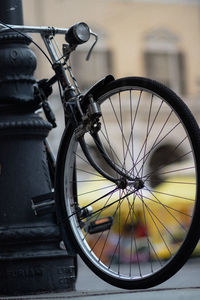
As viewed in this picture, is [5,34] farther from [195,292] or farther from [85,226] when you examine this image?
[195,292]

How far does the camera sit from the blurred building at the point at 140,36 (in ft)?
77.2

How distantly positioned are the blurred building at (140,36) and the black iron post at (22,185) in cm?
1887

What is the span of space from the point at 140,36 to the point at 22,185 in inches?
838

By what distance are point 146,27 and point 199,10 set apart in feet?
6.40

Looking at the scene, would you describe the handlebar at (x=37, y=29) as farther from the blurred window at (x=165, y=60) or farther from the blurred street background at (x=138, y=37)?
the blurred window at (x=165, y=60)

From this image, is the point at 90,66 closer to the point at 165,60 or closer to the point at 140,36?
the point at 140,36

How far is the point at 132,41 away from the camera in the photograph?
24938 millimetres

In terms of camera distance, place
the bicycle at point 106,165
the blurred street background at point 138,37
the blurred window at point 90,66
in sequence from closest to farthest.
Answer: the bicycle at point 106,165 < the blurred window at point 90,66 < the blurred street background at point 138,37

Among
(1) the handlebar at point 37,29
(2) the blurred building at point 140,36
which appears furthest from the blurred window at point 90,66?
(1) the handlebar at point 37,29

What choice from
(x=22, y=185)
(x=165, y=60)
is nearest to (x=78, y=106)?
(x=22, y=185)

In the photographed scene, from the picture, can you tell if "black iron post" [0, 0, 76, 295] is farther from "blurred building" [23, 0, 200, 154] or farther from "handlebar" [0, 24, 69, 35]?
"blurred building" [23, 0, 200, 154]

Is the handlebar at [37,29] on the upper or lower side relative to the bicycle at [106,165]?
upper

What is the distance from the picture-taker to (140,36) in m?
25.1

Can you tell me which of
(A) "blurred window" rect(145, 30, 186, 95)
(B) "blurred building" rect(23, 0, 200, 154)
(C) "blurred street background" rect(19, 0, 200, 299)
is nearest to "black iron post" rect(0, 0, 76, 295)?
(C) "blurred street background" rect(19, 0, 200, 299)
